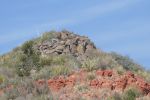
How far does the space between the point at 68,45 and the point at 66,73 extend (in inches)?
316

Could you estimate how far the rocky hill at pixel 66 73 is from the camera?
24.8 m

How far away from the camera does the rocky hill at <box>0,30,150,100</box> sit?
81.2ft

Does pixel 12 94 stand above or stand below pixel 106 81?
below

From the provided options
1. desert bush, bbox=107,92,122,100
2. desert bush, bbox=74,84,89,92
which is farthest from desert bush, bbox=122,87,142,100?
desert bush, bbox=74,84,89,92

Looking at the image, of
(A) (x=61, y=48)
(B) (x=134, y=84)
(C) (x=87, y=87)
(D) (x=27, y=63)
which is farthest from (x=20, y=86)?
(A) (x=61, y=48)

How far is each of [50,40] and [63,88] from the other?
41.2 ft

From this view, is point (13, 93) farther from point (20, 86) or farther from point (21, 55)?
point (21, 55)

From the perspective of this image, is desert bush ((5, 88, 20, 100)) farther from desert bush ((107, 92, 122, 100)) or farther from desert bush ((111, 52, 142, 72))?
desert bush ((111, 52, 142, 72))

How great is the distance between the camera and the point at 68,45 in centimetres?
3766

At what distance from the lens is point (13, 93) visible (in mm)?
25031

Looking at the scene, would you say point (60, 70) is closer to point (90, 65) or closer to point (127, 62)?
point (90, 65)

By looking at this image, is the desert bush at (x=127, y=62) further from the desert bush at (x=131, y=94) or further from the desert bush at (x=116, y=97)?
the desert bush at (x=116, y=97)

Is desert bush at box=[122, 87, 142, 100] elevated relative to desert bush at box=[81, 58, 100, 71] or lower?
lower

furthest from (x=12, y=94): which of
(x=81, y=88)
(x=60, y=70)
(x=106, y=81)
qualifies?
(x=60, y=70)
